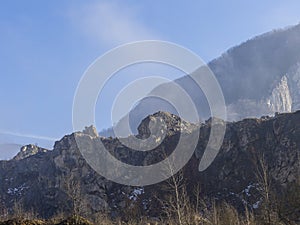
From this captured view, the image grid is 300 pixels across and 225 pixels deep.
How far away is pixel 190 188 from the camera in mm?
71438

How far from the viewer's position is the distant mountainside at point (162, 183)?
63.2 metres

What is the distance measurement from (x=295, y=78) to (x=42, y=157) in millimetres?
132551

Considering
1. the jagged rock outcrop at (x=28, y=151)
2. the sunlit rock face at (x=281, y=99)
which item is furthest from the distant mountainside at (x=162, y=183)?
the sunlit rock face at (x=281, y=99)

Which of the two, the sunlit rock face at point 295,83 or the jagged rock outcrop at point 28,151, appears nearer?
the jagged rock outcrop at point 28,151

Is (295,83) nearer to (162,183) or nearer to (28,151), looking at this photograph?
(28,151)

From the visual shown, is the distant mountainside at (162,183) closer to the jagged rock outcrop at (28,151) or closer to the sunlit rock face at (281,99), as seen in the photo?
the jagged rock outcrop at (28,151)

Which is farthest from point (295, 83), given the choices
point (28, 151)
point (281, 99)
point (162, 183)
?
point (162, 183)

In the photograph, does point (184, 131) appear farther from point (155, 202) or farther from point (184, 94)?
point (184, 94)

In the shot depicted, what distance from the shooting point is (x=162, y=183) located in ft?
242

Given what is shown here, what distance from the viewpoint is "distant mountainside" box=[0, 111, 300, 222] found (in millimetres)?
63188

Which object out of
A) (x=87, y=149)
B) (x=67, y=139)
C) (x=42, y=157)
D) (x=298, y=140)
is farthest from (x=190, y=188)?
(x=42, y=157)

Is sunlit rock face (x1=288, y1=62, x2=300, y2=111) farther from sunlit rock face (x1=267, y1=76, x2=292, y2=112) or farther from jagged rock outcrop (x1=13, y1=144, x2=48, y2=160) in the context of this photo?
jagged rock outcrop (x1=13, y1=144, x2=48, y2=160)

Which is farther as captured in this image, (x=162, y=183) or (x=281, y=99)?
(x=281, y=99)

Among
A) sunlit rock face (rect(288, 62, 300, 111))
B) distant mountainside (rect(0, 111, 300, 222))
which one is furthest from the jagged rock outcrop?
sunlit rock face (rect(288, 62, 300, 111))
